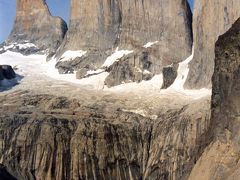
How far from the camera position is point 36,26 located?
105 m

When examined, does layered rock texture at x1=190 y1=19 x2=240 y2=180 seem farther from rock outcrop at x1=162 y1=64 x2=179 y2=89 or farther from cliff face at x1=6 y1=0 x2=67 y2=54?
cliff face at x1=6 y1=0 x2=67 y2=54

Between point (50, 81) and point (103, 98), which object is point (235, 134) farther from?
point (50, 81)

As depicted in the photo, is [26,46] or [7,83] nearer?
[7,83]

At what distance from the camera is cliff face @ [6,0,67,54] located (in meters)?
102

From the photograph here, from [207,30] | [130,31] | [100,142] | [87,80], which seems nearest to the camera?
[100,142]

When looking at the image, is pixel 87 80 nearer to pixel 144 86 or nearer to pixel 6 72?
pixel 144 86

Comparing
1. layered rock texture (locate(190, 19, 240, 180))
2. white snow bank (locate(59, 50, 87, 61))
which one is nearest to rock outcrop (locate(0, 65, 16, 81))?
white snow bank (locate(59, 50, 87, 61))

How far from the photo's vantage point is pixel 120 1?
87.3 meters

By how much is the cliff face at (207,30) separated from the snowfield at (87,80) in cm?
147

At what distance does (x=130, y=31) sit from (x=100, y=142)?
25.5 metres

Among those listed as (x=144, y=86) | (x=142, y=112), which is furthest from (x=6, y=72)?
(x=142, y=112)

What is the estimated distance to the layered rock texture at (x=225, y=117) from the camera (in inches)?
1297

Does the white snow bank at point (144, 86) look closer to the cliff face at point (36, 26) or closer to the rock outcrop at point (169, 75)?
the rock outcrop at point (169, 75)

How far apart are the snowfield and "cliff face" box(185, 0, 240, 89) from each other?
1466mm
